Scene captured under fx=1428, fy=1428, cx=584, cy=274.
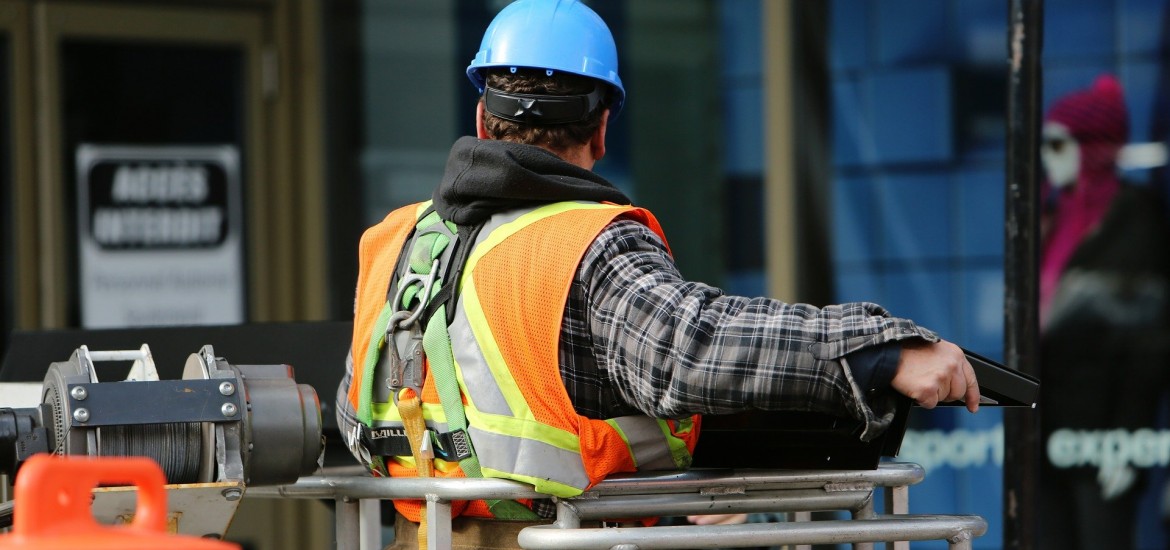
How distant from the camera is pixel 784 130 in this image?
5.69 metres

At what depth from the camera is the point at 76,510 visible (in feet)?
5.21

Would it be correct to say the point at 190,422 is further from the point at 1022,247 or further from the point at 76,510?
the point at 1022,247

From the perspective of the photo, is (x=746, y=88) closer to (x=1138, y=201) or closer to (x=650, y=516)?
(x=1138, y=201)

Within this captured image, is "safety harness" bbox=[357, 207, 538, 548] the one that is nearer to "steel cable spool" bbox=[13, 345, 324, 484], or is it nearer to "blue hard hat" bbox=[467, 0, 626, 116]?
"steel cable spool" bbox=[13, 345, 324, 484]

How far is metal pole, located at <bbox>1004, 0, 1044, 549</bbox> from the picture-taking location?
3018mm

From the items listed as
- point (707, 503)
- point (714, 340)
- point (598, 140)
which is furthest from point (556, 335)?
point (598, 140)

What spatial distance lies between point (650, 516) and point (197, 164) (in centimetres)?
445

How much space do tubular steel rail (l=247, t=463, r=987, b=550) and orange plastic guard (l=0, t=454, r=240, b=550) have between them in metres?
0.81

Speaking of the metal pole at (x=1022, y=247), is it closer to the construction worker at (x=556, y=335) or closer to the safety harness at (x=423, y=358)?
the construction worker at (x=556, y=335)

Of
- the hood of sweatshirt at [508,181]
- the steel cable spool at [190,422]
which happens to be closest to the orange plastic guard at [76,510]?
the steel cable spool at [190,422]

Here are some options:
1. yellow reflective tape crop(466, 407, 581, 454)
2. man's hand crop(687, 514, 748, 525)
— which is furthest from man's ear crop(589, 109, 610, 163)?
man's hand crop(687, 514, 748, 525)

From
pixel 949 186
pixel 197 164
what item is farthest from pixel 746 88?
pixel 197 164

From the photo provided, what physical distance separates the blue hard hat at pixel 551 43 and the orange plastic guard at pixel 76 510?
51.8 inches

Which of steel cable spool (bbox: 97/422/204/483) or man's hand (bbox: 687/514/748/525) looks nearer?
steel cable spool (bbox: 97/422/204/483)
